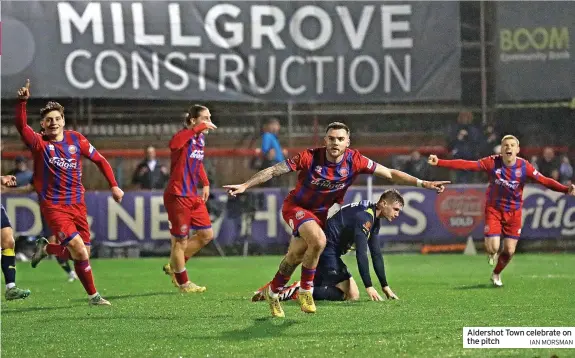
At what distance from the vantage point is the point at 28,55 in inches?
920

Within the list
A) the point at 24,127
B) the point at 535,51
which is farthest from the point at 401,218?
the point at 24,127

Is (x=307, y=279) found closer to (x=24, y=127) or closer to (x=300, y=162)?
(x=300, y=162)

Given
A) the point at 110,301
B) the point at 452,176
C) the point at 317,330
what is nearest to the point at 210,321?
the point at 317,330

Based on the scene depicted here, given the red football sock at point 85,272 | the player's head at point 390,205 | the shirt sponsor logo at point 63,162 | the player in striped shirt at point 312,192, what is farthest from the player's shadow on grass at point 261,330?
the shirt sponsor logo at point 63,162

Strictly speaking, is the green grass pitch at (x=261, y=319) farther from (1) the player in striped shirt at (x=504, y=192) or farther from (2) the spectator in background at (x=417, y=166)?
(2) the spectator in background at (x=417, y=166)

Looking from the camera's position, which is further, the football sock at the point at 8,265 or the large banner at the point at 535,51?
the large banner at the point at 535,51

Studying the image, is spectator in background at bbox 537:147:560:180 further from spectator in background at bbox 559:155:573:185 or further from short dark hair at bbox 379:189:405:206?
short dark hair at bbox 379:189:405:206

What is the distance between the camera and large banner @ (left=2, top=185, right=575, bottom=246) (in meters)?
23.2

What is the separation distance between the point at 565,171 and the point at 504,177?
860 centimetres

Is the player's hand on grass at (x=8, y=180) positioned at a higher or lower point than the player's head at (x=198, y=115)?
lower

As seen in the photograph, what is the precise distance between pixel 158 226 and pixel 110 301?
375 inches

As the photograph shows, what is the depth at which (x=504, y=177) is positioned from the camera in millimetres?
15867

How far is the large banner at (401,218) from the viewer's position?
2320 centimetres

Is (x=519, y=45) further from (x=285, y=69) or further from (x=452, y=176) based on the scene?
(x=285, y=69)
